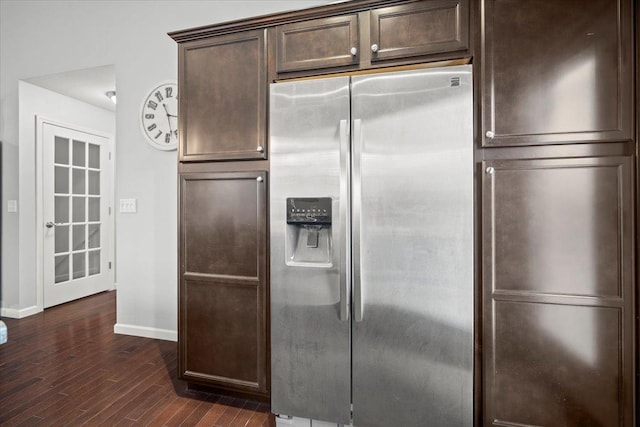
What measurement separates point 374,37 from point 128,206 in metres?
2.73

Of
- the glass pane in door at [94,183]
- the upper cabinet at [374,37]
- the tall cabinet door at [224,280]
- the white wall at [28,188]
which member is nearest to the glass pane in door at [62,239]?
the white wall at [28,188]

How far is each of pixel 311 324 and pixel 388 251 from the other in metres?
0.56

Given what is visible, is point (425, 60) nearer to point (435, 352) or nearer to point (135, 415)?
point (435, 352)

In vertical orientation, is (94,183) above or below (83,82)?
below

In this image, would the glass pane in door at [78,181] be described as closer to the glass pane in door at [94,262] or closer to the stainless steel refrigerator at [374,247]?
the glass pane in door at [94,262]

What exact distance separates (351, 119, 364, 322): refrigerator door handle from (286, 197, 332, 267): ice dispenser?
13 cm

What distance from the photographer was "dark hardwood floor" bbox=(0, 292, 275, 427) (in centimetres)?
207

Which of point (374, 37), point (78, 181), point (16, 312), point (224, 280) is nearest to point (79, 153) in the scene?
point (78, 181)

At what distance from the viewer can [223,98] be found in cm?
210

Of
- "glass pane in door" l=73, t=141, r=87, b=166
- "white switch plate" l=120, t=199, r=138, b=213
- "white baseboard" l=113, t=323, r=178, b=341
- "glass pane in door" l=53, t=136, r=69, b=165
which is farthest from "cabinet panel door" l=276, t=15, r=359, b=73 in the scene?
"glass pane in door" l=73, t=141, r=87, b=166

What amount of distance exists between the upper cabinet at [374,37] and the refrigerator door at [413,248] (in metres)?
0.17

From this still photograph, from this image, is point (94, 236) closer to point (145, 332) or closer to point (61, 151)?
point (61, 151)

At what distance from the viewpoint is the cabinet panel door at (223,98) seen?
2.04 m

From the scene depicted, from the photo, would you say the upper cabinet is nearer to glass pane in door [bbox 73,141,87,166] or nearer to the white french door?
the white french door
